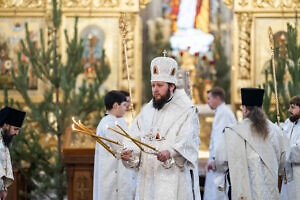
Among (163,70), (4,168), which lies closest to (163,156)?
(163,70)

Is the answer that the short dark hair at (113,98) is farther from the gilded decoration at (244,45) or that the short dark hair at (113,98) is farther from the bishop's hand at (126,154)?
the gilded decoration at (244,45)

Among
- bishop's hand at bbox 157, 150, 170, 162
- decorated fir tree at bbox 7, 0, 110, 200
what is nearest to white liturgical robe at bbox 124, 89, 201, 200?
bishop's hand at bbox 157, 150, 170, 162

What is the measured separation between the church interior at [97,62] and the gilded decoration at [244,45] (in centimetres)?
2

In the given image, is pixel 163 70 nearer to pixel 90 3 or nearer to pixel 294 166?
pixel 294 166

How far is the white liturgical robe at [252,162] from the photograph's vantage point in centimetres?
633

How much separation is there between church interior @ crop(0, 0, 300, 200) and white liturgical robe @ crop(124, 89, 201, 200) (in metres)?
1.61

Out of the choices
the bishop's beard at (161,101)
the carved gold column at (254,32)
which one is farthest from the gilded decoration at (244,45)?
the bishop's beard at (161,101)

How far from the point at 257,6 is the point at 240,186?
8637mm

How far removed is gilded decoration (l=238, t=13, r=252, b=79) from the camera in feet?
46.9

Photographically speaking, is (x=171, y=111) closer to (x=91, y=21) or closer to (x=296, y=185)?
(x=296, y=185)

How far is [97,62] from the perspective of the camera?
1438cm

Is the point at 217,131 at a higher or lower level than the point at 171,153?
lower

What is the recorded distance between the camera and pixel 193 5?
18078 millimetres

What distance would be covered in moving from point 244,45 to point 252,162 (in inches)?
325
